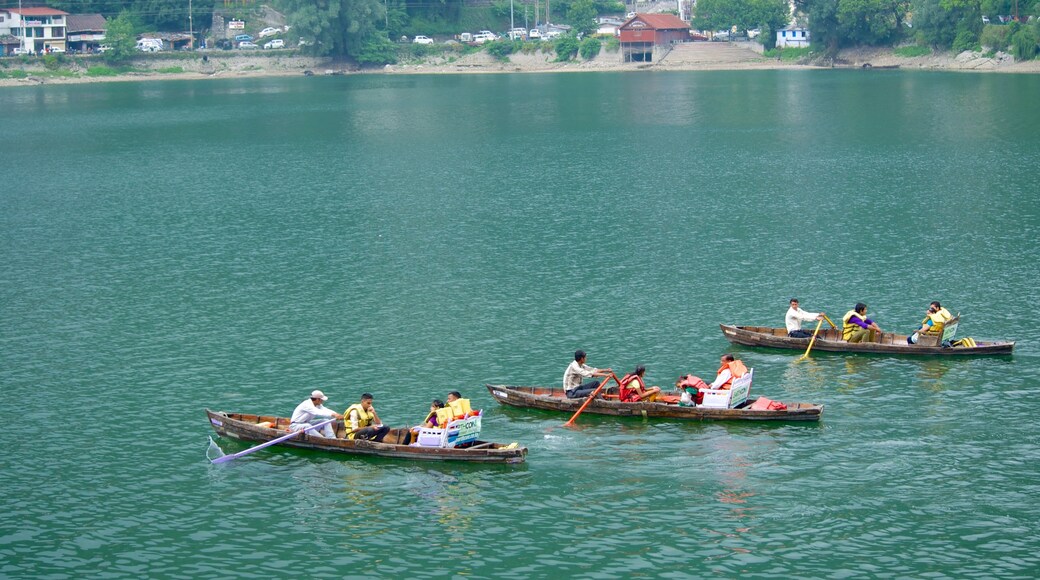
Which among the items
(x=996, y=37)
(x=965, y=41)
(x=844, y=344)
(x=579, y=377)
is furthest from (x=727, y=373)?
(x=965, y=41)

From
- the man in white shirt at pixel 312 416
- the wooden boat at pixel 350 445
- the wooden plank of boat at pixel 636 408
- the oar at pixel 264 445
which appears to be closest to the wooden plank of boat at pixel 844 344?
the wooden plank of boat at pixel 636 408

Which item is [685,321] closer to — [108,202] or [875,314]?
[875,314]

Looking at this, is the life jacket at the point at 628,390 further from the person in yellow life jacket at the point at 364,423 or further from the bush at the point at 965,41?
the bush at the point at 965,41

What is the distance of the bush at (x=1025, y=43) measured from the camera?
178 meters

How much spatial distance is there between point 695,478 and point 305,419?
1325 centimetres

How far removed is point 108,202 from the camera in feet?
302

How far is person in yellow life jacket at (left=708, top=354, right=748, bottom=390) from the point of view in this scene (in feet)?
139

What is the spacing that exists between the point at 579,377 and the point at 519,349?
338 inches

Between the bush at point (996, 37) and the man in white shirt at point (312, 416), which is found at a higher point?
the bush at point (996, 37)

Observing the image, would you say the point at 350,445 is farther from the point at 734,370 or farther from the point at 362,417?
the point at 734,370

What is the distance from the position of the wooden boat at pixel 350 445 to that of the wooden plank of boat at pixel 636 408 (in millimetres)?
4251

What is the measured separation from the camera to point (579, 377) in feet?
142

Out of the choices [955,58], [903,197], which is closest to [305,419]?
[903,197]

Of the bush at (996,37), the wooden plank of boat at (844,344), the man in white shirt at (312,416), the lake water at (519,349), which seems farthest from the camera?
the bush at (996,37)
